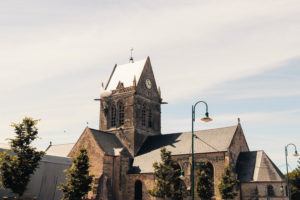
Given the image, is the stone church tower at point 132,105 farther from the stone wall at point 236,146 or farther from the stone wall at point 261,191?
the stone wall at point 261,191

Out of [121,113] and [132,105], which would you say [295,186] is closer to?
[132,105]

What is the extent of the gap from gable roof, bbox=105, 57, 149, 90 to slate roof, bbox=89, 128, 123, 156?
400 inches

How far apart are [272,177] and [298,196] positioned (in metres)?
22.4

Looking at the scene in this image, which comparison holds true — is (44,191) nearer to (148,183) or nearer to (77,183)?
(77,183)

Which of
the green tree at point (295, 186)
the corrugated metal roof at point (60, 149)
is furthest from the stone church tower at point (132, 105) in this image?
the green tree at point (295, 186)

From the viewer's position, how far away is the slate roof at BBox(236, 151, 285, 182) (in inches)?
1680

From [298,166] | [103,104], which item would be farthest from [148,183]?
[298,166]

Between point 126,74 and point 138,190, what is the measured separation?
74.5 ft

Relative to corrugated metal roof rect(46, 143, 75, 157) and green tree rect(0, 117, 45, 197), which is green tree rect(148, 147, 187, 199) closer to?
green tree rect(0, 117, 45, 197)

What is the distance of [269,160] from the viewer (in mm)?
45094

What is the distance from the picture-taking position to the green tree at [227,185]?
1606 inches

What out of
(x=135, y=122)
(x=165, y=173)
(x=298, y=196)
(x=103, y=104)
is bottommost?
(x=298, y=196)

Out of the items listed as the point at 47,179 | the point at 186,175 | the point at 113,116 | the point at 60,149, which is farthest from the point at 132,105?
the point at 60,149

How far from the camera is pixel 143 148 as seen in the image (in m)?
54.3
